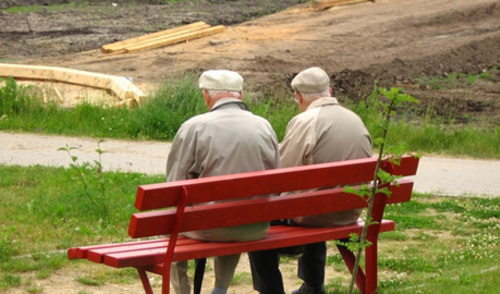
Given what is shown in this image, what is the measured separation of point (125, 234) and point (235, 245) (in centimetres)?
258

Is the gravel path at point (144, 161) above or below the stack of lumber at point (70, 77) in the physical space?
below

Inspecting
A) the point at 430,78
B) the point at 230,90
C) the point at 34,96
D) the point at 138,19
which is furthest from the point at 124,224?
the point at 138,19

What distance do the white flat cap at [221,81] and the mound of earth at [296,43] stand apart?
10173mm

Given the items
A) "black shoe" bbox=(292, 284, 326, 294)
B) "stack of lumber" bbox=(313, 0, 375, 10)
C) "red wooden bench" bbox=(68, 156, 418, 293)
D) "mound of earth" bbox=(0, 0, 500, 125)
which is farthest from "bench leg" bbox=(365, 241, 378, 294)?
"stack of lumber" bbox=(313, 0, 375, 10)

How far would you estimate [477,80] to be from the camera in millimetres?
19516

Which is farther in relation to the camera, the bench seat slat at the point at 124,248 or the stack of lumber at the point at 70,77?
the stack of lumber at the point at 70,77

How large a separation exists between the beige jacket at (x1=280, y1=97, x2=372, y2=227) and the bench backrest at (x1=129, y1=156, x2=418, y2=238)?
21 cm

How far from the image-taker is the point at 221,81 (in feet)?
20.0

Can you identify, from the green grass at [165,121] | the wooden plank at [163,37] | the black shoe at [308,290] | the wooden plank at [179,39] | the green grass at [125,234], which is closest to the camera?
the black shoe at [308,290]

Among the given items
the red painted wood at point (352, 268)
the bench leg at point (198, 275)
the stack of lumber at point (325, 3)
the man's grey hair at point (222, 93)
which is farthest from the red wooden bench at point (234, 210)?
the stack of lumber at point (325, 3)

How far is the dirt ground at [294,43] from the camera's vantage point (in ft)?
61.4

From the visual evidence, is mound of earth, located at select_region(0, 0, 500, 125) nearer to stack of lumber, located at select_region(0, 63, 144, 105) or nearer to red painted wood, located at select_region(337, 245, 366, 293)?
stack of lumber, located at select_region(0, 63, 144, 105)

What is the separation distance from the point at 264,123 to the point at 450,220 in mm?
3633

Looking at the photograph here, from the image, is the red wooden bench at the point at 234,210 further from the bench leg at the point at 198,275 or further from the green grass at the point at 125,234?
the green grass at the point at 125,234
